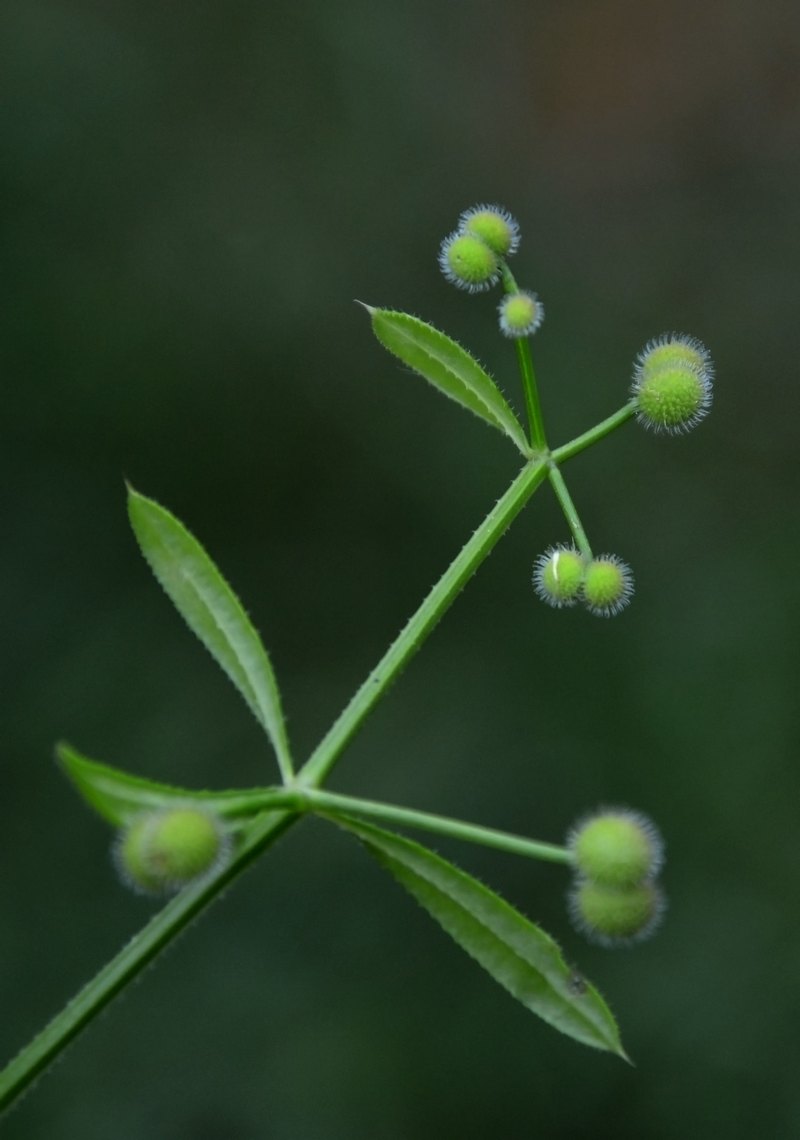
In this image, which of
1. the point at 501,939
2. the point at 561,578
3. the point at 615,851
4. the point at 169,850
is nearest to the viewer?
the point at 169,850

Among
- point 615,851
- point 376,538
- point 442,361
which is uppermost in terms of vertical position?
point 442,361

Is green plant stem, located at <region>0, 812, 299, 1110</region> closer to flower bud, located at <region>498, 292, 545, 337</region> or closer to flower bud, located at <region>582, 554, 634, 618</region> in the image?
flower bud, located at <region>582, 554, 634, 618</region>

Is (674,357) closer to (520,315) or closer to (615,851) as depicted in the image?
(520,315)

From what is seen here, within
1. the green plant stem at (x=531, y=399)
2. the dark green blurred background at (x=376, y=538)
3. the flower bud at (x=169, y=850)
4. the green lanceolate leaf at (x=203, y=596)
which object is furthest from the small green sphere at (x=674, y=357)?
the dark green blurred background at (x=376, y=538)

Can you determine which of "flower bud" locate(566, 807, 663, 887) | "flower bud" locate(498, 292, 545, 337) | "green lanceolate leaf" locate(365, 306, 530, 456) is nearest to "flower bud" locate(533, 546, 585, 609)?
"green lanceolate leaf" locate(365, 306, 530, 456)

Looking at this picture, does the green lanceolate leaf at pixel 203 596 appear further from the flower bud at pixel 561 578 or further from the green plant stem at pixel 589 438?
the green plant stem at pixel 589 438

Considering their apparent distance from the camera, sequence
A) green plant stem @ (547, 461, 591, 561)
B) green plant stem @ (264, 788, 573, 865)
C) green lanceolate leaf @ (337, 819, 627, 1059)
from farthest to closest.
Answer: green plant stem @ (547, 461, 591, 561) → green lanceolate leaf @ (337, 819, 627, 1059) → green plant stem @ (264, 788, 573, 865)

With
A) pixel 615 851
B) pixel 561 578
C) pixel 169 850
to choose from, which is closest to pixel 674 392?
pixel 561 578
